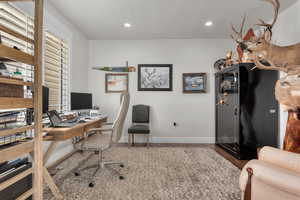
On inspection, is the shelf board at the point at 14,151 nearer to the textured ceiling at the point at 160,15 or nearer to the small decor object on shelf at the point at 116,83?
the textured ceiling at the point at 160,15

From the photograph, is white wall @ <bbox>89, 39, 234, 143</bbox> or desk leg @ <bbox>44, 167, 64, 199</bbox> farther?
white wall @ <bbox>89, 39, 234, 143</bbox>

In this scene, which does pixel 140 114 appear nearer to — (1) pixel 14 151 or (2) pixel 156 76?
(2) pixel 156 76

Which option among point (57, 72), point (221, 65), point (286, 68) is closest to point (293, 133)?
point (286, 68)

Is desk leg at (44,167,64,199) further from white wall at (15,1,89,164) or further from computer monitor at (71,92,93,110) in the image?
computer monitor at (71,92,93,110)

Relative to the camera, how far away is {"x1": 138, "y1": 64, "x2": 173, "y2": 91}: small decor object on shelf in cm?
382

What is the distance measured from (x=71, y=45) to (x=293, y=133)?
12.4 feet

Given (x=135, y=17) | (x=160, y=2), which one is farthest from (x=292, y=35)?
(x=135, y=17)

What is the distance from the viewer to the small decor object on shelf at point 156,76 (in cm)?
382

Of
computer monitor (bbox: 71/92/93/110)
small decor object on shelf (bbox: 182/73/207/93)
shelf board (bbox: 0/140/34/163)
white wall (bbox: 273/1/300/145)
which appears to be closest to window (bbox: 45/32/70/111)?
computer monitor (bbox: 71/92/93/110)

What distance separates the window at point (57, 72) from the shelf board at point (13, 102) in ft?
5.06

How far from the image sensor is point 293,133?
1685 mm

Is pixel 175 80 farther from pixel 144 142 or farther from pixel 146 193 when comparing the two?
pixel 146 193

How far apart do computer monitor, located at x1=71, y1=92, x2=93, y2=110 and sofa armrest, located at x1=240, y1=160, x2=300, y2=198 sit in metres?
2.69

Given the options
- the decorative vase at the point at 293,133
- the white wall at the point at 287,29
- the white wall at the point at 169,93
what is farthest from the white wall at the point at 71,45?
the white wall at the point at 287,29
